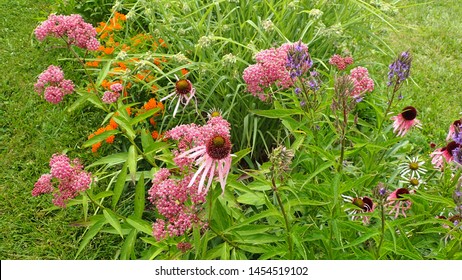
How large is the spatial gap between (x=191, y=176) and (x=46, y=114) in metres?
2.34

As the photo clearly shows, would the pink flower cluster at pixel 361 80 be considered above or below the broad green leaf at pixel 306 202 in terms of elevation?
above

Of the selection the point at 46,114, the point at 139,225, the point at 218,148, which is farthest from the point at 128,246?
the point at 46,114

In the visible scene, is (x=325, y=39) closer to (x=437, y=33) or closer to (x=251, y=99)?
(x=251, y=99)

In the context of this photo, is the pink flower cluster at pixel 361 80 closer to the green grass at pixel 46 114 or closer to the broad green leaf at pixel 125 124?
the broad green leaf at pixel 125 124

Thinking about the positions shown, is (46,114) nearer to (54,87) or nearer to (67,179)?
(54,87)

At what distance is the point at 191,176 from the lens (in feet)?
5.43

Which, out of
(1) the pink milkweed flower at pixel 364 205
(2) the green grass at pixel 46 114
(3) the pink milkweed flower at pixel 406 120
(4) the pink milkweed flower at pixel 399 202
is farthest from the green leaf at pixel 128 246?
(3) the pink milkweed flower at pixel 406 120

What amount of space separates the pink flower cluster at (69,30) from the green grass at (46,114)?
2.37 feet

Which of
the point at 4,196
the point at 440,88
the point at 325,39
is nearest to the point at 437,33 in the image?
the point at 440,88

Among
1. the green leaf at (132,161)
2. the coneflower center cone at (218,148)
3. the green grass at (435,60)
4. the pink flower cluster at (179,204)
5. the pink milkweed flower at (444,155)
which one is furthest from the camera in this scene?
the green grass at (435,60)

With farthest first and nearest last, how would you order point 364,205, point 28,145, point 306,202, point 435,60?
point 435,60 < point 28,145 < point 364,205 < point 306,202

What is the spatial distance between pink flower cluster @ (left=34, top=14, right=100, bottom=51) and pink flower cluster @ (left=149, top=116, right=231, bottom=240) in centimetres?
69

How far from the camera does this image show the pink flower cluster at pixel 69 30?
7.01ft

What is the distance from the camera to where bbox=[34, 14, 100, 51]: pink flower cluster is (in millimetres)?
2137
